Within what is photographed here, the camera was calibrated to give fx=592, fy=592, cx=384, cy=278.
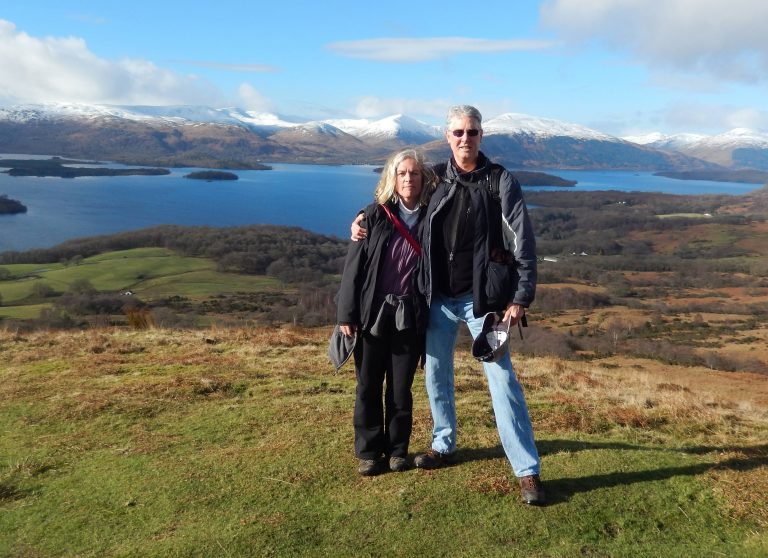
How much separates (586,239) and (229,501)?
9665 centimetres

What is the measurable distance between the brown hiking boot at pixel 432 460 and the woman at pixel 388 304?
101 millimetres

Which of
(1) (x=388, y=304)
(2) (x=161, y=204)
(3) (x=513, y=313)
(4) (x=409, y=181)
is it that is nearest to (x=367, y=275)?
(1) (x=388, y=304)

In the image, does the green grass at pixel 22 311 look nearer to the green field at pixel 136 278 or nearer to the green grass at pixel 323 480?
the green field at pixel 136 278

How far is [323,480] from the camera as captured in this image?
4.06 metres

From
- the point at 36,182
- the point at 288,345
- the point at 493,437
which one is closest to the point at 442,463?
the point at 493,437

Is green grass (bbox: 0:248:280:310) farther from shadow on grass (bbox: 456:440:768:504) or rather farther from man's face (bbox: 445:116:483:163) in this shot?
man's face (bbox: 445:116:483:163)

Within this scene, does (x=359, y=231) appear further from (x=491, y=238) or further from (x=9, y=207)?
(x=9, y=207)

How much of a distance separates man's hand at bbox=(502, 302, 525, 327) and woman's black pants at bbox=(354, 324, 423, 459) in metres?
0.68

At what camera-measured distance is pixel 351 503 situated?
372 cm

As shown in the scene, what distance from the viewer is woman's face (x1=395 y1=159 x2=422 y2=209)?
12.4 ft

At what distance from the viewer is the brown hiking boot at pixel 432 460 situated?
4.17 meters

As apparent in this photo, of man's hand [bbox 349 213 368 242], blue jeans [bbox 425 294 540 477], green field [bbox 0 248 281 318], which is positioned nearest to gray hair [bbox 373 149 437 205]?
man's hand [bbox 349 213 368 242]

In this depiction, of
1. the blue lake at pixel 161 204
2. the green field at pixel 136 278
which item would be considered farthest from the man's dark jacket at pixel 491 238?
the blue lake at pixel 161 204

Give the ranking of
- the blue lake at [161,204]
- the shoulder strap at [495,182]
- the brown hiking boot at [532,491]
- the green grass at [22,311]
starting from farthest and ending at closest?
the blue lake at [161,204] < the green grass at [22,311] < the shoulder strap at [495,182] < the brown hiking boot at [532,491]
